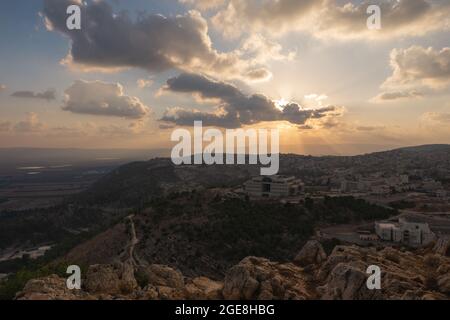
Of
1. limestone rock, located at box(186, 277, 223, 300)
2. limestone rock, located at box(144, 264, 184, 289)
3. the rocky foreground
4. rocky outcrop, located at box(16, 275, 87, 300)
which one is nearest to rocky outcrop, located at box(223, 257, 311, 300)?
the rocky foreground

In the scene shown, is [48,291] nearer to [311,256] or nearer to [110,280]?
[110,280]

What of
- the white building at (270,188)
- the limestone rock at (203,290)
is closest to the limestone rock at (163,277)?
the limestone rock at (203,290)

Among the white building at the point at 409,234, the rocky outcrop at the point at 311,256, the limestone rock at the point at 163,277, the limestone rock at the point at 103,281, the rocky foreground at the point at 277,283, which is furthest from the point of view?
the white building at the point at 409,234

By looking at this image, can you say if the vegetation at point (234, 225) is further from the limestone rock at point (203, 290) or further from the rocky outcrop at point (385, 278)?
the limestone rock at point (203, 290)

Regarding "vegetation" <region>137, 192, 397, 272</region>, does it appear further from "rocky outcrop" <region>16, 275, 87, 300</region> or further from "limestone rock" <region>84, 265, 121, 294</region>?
"rocky outcrop" <region>16, 275, 87, 300</region>
